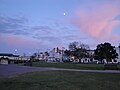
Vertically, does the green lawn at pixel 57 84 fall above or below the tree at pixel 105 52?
below

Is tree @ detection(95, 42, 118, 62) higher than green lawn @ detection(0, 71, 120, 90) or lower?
higher

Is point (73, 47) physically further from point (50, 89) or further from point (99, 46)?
point (50, 89)

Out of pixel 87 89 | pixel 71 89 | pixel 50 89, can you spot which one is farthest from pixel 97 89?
pixel 50 89

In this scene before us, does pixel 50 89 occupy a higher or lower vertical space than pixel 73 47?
lower

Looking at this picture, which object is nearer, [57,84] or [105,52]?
[57,84]

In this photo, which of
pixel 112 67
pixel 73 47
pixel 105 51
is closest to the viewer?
pixel 112 67

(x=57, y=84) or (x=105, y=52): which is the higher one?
(x=105, y=52)

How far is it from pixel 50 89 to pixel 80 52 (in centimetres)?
11654

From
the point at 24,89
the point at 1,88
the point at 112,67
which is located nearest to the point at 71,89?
the point at 24,89

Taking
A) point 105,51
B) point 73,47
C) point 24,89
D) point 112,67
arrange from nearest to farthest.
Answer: point 24,89, point 112,67, point 105,51, point 73,47

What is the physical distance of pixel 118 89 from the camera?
1472cm

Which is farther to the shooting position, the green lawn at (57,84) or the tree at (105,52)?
the tree at (105,52)

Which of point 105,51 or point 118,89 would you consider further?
point 105,51

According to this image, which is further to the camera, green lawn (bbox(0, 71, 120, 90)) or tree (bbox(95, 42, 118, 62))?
tree (bbox(95, 42, 118, 62))
